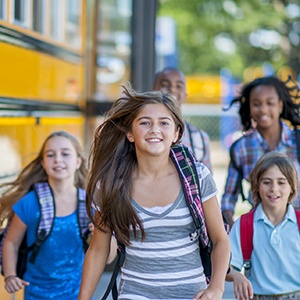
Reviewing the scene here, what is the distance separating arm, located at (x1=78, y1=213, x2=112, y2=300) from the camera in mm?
2887

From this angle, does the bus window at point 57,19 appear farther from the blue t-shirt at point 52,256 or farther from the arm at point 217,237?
the arm at point 217,237

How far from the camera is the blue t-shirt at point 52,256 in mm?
3871

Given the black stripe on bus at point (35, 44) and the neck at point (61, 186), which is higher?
the black stripe on bus at point (35, 44)

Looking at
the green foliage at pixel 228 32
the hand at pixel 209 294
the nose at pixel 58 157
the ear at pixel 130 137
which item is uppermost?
the green foliage at pixel 228 32

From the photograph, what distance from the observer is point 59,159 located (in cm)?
400

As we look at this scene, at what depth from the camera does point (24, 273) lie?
12.8ft

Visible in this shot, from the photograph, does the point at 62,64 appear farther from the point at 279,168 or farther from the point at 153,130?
the point at 153,130

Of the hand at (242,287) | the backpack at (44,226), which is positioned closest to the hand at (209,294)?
the hand at (242,287)

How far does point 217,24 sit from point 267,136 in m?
20.5

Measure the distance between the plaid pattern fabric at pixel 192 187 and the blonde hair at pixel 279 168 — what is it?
A: 85 centimetres

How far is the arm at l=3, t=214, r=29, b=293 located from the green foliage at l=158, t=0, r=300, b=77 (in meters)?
19.9

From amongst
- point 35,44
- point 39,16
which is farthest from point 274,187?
point 39,16

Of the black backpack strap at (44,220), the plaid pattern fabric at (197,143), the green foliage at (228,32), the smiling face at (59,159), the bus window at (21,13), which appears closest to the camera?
the black backpack strap at (44,220)

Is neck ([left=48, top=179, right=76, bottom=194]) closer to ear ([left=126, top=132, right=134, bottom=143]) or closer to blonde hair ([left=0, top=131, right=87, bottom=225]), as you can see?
blonde hair ([left=0, top=131, right=87, bottom=225])
